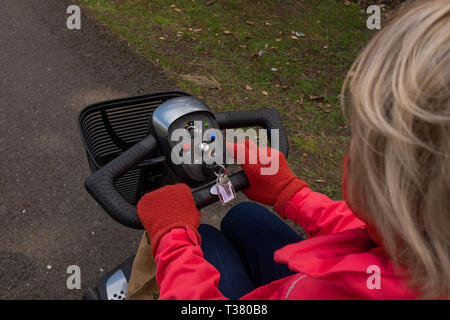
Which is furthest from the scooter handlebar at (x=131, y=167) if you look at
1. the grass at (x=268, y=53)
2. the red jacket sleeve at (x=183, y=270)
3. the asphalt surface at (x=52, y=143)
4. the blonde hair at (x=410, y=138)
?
the grass at (x=268, y=53)

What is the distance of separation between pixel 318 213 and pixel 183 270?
515 mm

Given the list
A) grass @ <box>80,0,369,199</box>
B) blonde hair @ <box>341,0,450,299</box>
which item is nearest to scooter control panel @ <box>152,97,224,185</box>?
blonde hair @ <box>341,0,450,299</box>

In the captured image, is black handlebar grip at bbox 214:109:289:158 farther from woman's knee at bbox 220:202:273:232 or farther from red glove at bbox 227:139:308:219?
woman's knee at bbox 220:202:273:232

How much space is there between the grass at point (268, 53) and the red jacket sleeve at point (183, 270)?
5.60ft

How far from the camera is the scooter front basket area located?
1.36 metres

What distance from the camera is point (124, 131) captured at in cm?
147

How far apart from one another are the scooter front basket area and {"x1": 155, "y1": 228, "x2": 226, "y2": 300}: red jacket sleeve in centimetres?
31

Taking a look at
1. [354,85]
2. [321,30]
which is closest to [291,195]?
[354,85]

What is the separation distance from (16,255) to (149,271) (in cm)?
114

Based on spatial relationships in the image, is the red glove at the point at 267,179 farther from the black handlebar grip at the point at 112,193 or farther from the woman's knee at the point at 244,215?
the black handlebar grip at the point at 112,193

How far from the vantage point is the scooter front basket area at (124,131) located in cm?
136

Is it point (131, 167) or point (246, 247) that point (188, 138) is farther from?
point (246, 247)

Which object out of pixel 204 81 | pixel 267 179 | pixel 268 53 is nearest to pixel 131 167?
pixel 267 179

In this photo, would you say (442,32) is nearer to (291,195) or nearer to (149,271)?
(291,195)
